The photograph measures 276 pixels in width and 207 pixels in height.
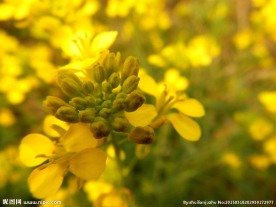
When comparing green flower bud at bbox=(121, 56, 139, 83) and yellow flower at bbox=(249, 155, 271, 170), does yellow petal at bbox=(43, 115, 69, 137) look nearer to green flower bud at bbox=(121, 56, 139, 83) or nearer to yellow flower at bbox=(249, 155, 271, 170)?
green flower bud at bbox=(121, 56, 139, 83)

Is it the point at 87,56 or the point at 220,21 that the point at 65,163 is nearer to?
the point at 87,56

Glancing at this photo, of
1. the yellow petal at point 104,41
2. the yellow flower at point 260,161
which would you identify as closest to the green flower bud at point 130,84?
the yellow petal at point 104,41

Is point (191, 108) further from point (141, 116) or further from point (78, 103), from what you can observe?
point (78, 103)

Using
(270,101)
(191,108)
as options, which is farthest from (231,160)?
(191,108)

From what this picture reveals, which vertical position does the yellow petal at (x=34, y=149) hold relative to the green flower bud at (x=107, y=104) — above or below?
below

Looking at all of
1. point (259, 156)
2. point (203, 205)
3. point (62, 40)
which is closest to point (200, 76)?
point (259, 156)

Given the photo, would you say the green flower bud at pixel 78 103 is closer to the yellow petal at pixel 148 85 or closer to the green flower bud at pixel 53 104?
the green flower bud at pixel 53 104
